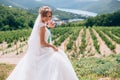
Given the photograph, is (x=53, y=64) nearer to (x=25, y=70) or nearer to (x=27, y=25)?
(x=25, y=70)

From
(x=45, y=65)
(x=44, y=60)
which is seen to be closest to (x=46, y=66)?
(x=45, y=65)

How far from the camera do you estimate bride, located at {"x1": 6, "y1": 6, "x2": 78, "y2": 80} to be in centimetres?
683

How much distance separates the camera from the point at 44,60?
6984mm

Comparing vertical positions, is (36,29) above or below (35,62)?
above

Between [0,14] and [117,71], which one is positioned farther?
[0,14]

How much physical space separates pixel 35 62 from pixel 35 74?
0.21m

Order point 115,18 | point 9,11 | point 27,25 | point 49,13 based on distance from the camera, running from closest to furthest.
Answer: point 49,13 < point 115,18 < point 27,25 < point 9,11

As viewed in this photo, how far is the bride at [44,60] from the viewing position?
22.4 ft

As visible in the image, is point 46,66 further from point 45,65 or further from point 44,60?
point 44,60

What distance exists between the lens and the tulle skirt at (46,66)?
6859 millimetres

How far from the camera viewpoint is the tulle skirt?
270 inches

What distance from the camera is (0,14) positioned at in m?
126

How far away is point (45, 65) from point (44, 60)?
0.11 metres

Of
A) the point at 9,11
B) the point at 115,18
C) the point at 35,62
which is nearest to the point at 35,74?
the point at 35,62
